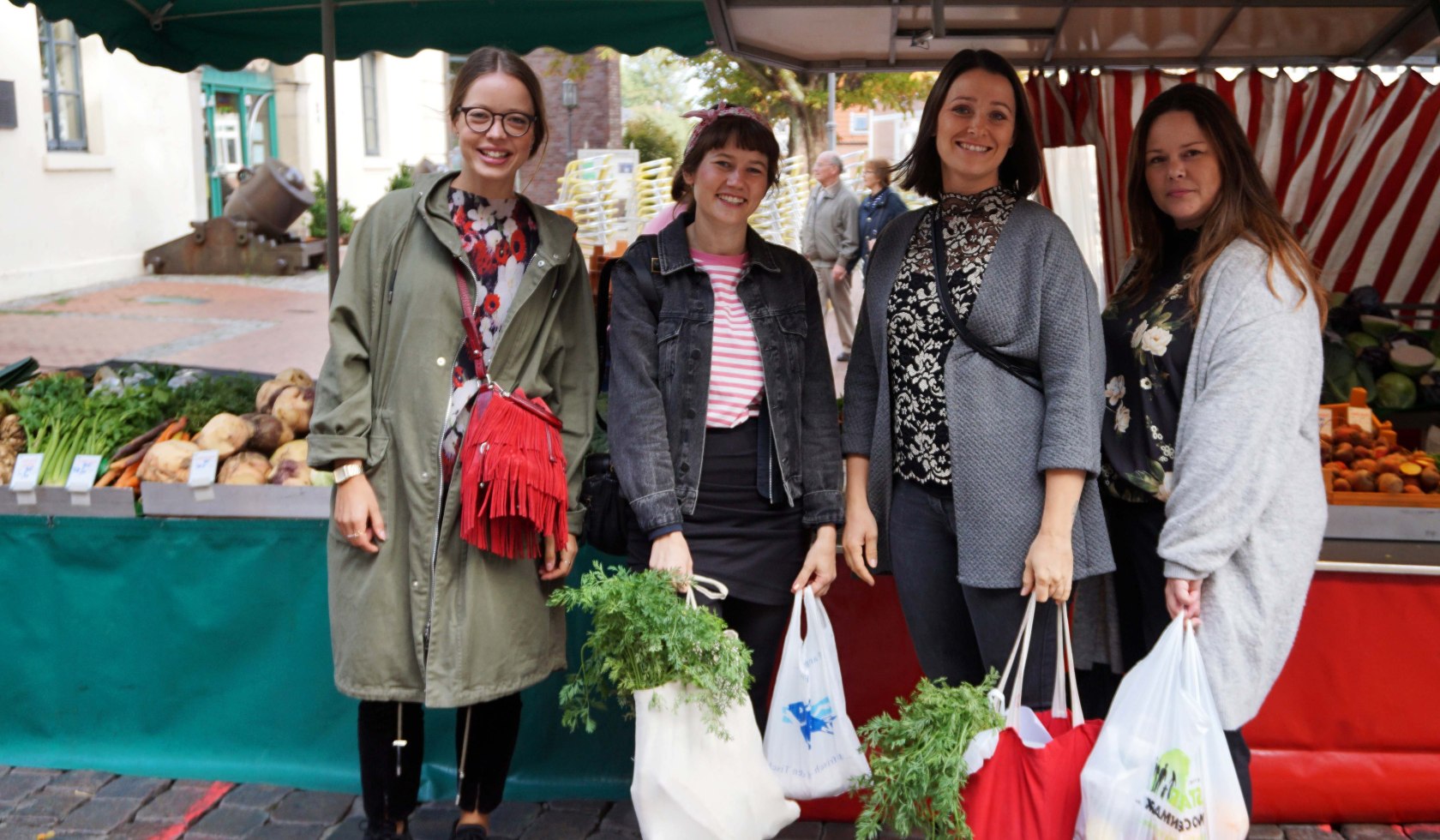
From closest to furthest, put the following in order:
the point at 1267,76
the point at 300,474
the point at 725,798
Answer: the point at 725,798
the point at 300,474
the point at 1267,76

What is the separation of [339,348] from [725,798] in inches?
49.2

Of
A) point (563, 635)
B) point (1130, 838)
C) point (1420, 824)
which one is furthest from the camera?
point (1420, 824)

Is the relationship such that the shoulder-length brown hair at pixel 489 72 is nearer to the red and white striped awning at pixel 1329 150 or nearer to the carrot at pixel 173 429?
the carrot at pixel 173 429

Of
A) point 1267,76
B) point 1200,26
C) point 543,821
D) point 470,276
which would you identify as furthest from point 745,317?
point 1267,76

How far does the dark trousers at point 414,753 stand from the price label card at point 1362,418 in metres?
2.70

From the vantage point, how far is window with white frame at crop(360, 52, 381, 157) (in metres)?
20.2

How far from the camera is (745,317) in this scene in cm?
260

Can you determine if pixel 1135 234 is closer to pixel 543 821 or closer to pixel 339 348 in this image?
pixel 339 348

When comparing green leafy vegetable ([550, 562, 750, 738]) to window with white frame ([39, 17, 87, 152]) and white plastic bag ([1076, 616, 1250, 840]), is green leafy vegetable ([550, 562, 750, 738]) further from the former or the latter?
window with white frame ([39, 17, 87, 152])

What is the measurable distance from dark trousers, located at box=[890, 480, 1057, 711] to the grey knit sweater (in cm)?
30

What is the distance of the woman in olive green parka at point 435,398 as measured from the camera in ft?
8.68

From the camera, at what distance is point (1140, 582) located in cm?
259

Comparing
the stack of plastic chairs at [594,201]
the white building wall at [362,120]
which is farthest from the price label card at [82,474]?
the white building wall at [362,120]

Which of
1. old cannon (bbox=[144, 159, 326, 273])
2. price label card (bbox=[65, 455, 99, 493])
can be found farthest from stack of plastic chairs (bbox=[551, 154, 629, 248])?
price label card (bbox=[65, 455, 99, 493])
